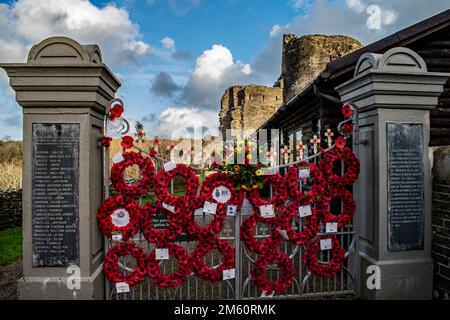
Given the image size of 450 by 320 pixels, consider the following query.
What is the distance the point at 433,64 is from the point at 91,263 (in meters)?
7.52

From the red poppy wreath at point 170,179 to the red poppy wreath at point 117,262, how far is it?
27.4 inches

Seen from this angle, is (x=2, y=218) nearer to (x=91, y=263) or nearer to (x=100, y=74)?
(x=91, y=263)

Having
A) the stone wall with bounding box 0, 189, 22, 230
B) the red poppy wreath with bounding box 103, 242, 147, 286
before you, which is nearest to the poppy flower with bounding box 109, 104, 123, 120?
the red poppy wreath with bounding box 103, 242, 147, 286

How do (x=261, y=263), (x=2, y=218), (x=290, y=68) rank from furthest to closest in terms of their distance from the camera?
(x=290, y=68) → (x=2, y=218) → (x=261, y=263)

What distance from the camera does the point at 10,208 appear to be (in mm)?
9508

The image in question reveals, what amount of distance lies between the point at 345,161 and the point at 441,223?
135 centimetres

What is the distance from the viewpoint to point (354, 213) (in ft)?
14.0

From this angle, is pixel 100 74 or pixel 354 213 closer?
pixel 100 74

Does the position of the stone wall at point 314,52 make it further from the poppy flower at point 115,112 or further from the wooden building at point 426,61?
the poppy flower at point 115,112

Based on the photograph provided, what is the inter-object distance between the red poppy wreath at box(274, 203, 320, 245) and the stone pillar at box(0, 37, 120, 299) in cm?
227

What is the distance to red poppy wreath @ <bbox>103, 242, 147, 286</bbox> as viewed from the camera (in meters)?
3.78

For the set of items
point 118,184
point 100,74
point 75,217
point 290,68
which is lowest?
point 75,217

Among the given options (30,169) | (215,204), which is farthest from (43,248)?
(215,204)

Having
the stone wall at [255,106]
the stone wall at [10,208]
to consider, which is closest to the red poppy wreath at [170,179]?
the stone wall at [10,208]
